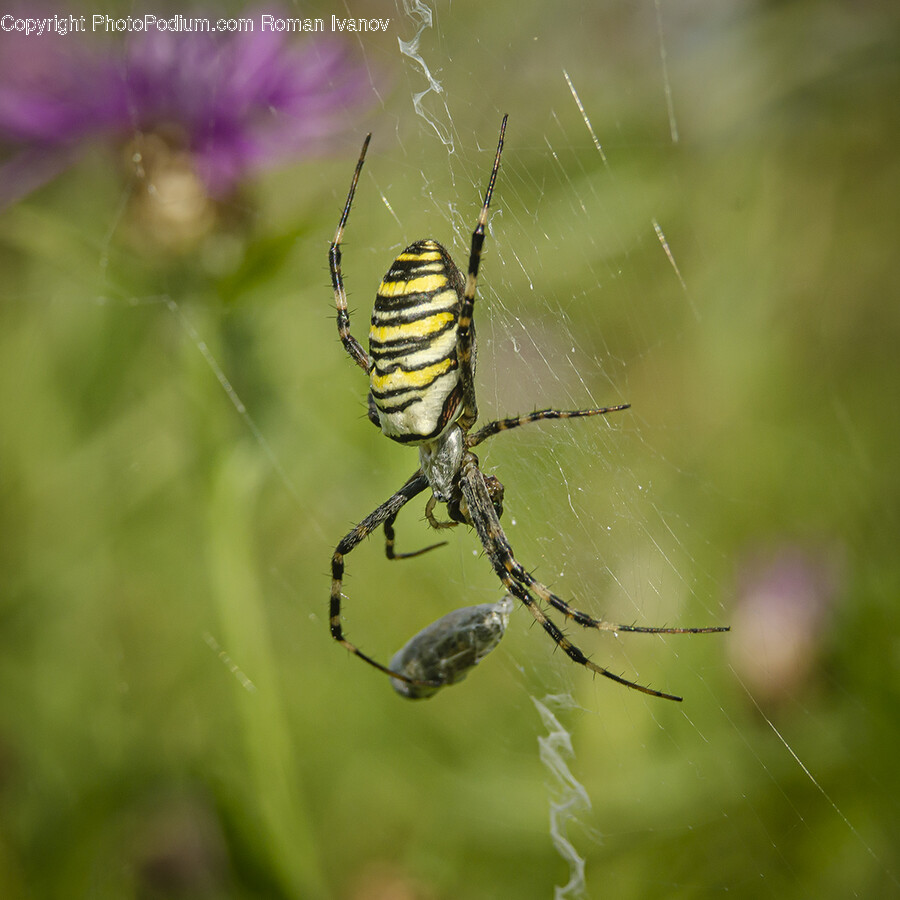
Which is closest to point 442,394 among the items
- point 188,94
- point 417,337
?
point 417,337

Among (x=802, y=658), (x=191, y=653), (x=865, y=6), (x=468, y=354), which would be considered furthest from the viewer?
(x=191, y=653)

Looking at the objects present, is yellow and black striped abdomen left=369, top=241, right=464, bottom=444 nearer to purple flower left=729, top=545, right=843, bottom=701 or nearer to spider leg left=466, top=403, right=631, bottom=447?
spider leg left=466, top=403, right=631, bottom=447

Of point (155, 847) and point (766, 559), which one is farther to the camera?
point (766, 559)

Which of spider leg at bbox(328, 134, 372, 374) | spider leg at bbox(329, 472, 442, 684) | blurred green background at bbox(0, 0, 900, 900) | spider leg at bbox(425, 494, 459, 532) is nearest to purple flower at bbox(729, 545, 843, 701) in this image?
blurred green background at bbox(0, 0, 900, 900)

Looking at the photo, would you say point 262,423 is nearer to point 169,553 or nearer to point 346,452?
point 346,452

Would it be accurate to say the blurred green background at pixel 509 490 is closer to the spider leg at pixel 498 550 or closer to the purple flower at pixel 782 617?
the purple flower at pixel 782 617


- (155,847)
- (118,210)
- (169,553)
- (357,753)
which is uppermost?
(118,210)

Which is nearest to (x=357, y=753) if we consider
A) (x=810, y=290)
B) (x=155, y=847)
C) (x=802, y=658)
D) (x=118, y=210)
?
(x=155, y=847)
